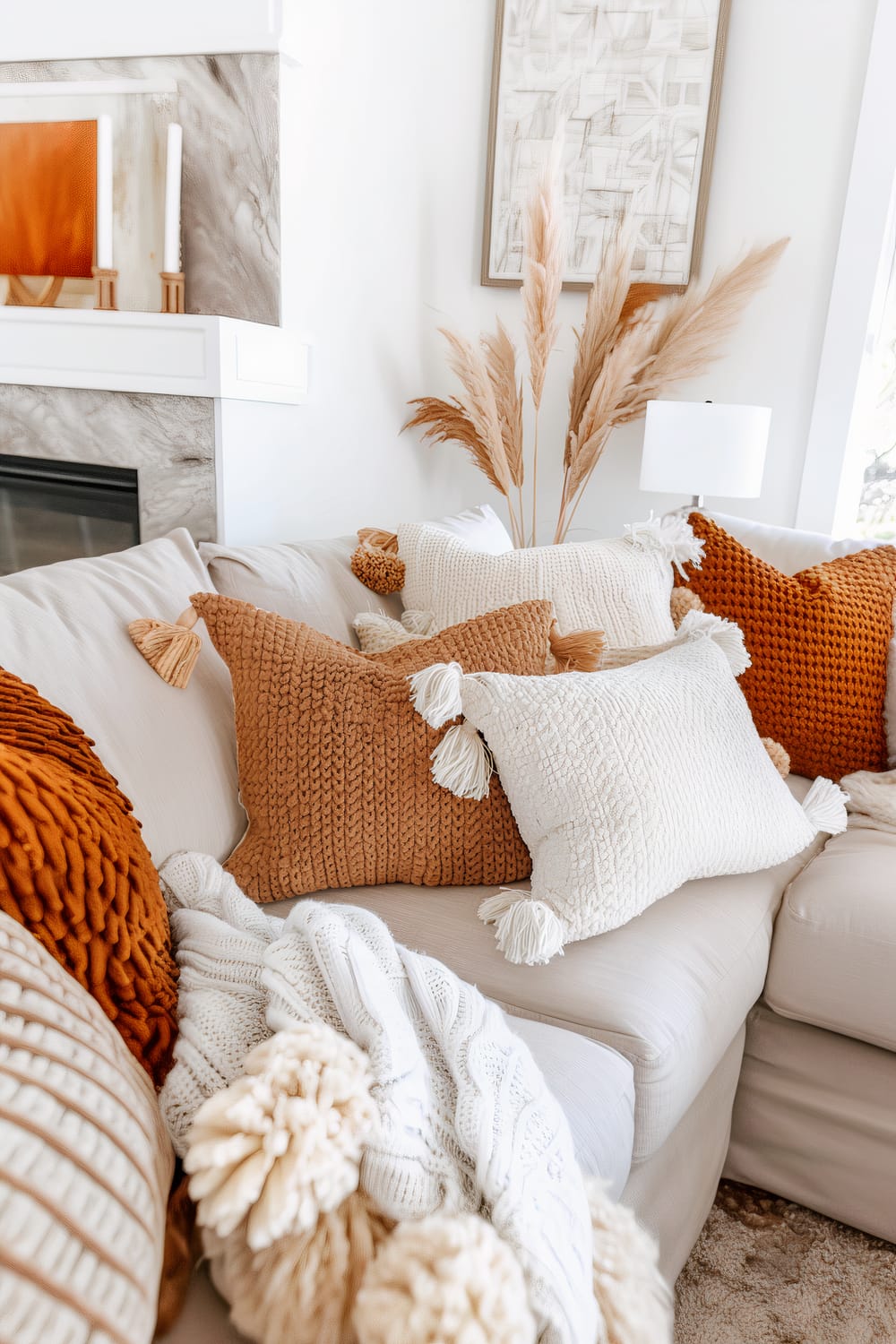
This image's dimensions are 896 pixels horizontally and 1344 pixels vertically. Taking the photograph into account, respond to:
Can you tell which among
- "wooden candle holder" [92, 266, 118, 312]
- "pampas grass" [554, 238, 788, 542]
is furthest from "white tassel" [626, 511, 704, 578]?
"wooden candle holder" [92, 266, 118, 312]

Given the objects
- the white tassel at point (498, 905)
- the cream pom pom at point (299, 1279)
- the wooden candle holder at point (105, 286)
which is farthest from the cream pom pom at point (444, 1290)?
the wooden candle holder at point (105, 286)

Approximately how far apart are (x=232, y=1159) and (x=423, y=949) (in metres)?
0.53

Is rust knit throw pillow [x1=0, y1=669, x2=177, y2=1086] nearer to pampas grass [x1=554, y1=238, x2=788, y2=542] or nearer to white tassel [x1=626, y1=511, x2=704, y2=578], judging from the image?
white tassel [x1=626, y1=511, x2=704, y2=578]

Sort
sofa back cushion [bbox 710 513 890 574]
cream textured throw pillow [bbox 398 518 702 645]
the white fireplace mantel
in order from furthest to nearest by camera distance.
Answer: the white fireplace mantel → sofa back cushion [bbox 710 513 890 574] → cream textured throw pillow [bbox 398 518 702 645]

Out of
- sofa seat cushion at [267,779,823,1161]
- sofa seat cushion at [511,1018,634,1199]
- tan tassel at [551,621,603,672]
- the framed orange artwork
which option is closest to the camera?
sofa seat cushion at [511,1018,634,1199]

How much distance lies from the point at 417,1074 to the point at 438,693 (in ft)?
1.72

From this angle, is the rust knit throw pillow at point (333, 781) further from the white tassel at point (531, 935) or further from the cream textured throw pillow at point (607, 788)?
the white tassel at point (531, 935)

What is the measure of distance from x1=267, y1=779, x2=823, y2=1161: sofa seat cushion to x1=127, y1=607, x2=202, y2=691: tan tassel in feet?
A: 1.02

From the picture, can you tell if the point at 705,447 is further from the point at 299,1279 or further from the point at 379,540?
the point at 299,1279

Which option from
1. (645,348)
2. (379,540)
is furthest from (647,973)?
(645,348)

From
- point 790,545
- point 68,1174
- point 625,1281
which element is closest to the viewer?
point 68,1174

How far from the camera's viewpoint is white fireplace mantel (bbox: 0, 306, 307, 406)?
77.9 inches

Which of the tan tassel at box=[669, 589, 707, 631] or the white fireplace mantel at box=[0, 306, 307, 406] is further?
the white fireplace mantel at box=[0, 306, 307, 406]

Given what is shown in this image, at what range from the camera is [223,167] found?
82.2 inches
